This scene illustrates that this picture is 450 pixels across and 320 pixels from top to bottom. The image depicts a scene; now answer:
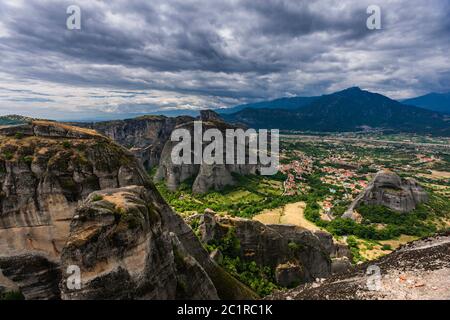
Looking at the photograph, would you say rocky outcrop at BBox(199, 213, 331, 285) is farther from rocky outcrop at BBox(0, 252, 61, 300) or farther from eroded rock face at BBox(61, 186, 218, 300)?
rocky outcrop at BBox(0, 252, 61, 300)

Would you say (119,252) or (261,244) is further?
(261,244)

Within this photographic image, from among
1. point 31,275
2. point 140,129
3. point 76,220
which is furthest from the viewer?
point 140,129

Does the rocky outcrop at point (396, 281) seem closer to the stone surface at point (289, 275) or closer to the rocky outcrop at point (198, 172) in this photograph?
the stone surface at point (289, 275)

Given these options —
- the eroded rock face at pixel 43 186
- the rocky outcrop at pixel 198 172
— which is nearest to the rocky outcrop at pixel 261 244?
the eroded rock face at pixel 43 186

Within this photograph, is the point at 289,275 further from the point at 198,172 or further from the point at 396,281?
the point at 198,172

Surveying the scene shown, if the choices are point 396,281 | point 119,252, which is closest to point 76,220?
point 119,252

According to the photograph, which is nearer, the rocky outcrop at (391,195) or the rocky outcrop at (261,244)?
the rocky outcrop at (261,244)

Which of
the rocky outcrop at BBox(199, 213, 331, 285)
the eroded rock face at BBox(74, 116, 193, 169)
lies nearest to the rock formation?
the rocky outcrop at BBox(199, 213, 331, 285)
